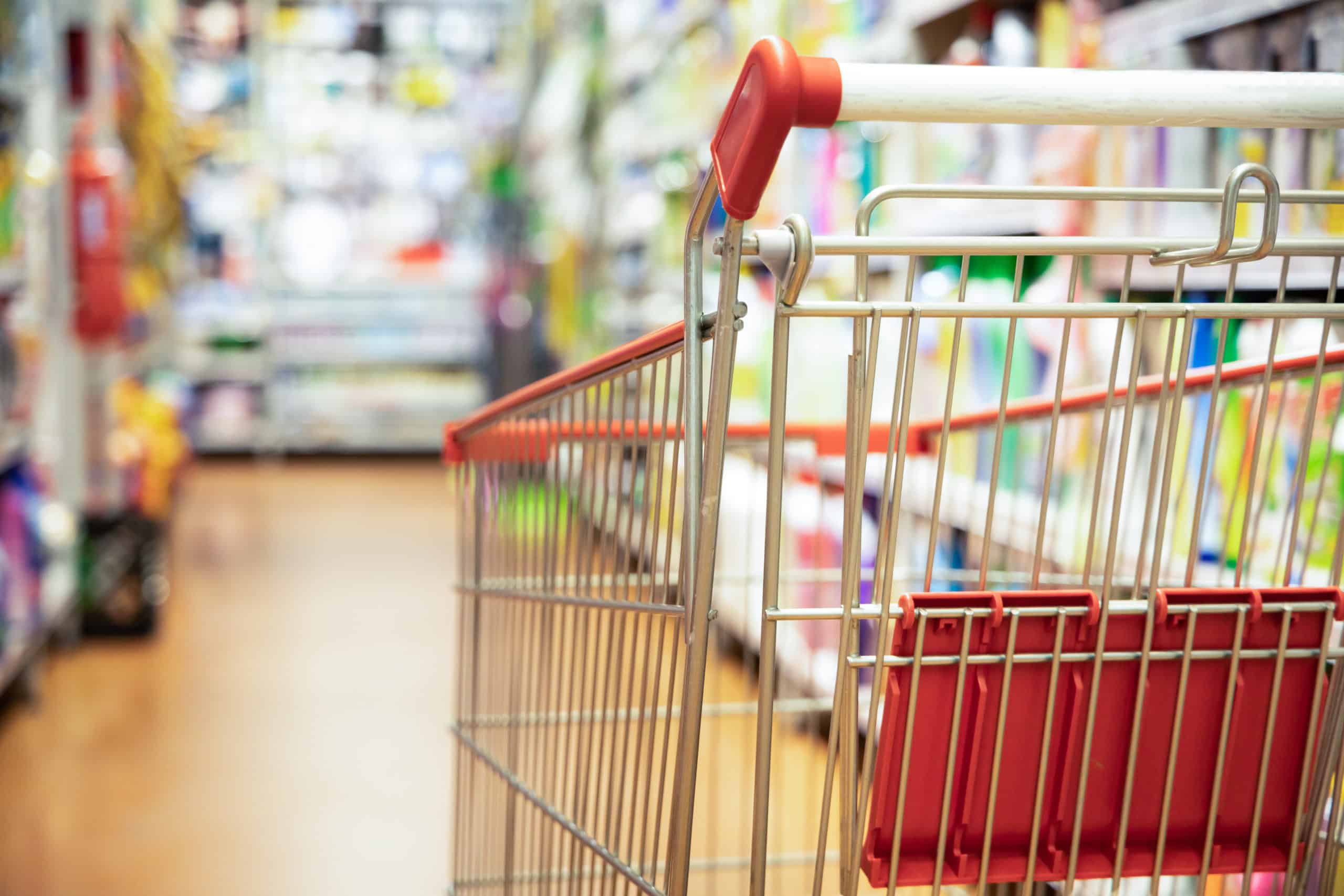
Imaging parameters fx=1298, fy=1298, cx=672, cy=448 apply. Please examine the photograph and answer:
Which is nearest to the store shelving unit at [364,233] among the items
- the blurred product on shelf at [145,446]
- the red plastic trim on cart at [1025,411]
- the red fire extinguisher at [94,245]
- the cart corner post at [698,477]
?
the blurred product on shelf at [145,446]

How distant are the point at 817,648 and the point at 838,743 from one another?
2043 mm

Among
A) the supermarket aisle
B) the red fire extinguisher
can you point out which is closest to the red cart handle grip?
the supermarket aisle

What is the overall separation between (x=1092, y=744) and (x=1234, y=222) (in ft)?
1.47

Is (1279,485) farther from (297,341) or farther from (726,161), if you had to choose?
(297,341)

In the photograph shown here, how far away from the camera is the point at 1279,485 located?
1.81m

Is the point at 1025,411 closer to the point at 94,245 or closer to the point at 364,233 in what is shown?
the point at 94,245

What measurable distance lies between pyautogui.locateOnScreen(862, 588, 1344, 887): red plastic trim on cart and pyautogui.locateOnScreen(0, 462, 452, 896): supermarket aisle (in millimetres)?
1653

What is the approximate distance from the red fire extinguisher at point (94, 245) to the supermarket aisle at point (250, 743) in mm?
1014

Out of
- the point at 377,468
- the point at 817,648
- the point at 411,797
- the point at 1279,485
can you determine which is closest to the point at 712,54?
the point at 817,648

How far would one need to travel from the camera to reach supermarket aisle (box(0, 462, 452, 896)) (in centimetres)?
255

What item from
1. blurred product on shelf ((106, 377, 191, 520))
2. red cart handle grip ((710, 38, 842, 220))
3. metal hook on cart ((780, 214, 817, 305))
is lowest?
blurred product on shelf ((106, 377, 191, 520))

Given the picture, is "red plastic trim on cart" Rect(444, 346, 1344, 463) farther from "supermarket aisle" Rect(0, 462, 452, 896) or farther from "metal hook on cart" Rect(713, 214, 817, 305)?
"supermarket aisle" Rect(0, 462, 452, 896)

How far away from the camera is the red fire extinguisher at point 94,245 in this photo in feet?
12.9

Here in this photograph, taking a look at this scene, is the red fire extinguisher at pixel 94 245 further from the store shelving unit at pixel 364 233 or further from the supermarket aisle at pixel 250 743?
the store shelving unit at pixel 364 233
